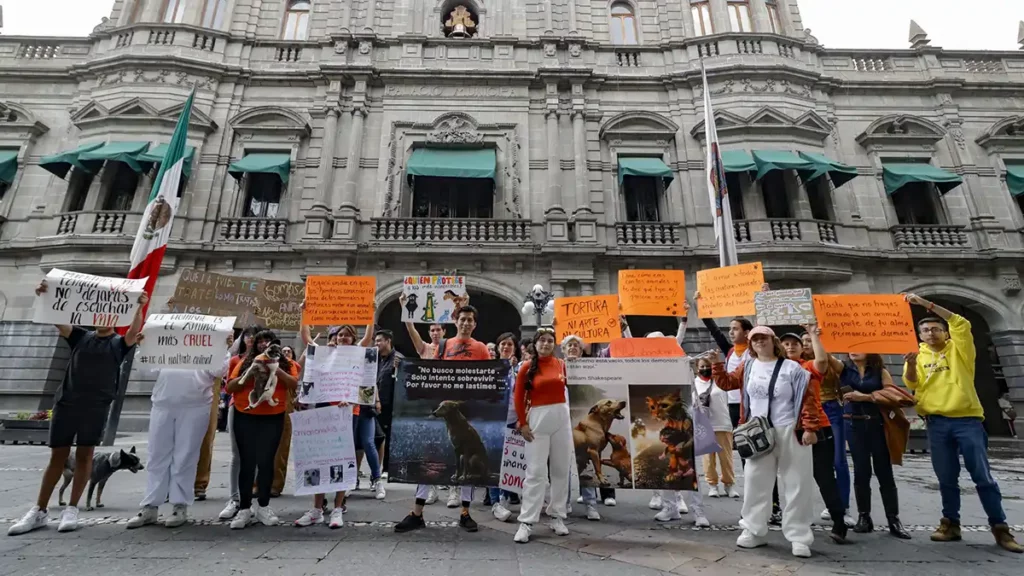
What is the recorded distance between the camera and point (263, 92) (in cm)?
1464

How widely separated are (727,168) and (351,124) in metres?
11.2

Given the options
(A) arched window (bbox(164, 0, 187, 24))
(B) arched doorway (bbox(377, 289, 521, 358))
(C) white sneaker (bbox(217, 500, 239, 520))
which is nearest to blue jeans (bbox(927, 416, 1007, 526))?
(C) white sneaker (bbox(217, 500, 239, 520))

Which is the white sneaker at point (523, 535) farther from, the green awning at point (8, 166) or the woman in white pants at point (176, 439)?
the green awning at point (8, 166)

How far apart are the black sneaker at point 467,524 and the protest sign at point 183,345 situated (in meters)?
2.92

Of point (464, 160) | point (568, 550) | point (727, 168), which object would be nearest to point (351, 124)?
point (464, 160)

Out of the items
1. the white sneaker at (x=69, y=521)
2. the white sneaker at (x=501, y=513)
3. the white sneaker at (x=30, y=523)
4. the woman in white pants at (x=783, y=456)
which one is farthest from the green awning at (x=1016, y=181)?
the white sneaker at (x=30, y=523)

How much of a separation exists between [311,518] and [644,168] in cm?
1216

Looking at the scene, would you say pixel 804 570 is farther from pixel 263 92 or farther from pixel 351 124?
pixel 263 92

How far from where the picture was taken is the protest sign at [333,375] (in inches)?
189

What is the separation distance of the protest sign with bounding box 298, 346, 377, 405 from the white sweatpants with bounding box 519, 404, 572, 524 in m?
1.94

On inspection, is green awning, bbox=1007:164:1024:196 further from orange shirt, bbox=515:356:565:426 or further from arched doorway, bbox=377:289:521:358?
orange shirt, bbox=515:356:565:426

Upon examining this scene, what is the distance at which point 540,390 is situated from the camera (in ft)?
14.2

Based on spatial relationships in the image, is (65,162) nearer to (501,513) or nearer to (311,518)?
(311,518)

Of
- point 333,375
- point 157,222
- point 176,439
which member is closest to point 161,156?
point 157,222
